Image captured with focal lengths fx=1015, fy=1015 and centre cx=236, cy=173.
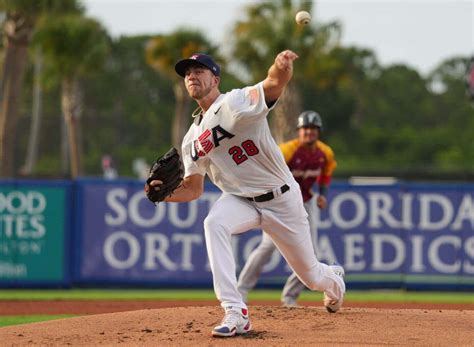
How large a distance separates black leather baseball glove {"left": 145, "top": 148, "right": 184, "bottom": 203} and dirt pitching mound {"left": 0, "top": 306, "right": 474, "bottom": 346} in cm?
94

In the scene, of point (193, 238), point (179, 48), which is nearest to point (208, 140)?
point (193, 238)

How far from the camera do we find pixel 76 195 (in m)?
13.7

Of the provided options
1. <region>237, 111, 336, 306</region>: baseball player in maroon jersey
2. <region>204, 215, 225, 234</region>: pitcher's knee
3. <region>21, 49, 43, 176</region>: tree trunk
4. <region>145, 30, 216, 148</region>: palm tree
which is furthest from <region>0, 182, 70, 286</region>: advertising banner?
<region>145, 30, 216, 148</region>: palm tree

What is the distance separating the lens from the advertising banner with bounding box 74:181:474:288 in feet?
44.4

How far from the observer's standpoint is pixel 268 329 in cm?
687

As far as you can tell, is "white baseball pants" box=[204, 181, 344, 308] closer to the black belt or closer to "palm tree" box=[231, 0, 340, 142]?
the black belt

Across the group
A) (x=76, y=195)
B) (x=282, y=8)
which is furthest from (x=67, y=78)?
(x=76, y=195)

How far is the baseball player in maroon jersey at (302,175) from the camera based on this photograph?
9.70 meters

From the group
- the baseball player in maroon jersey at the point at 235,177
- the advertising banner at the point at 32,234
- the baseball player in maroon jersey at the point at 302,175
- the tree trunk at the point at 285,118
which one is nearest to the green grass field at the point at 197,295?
the advertising banner at the point at 32,234

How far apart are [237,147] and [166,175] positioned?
1.76ft

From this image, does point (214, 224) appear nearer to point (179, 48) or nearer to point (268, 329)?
point (268, 329)

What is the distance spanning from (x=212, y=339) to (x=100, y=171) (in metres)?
29.2

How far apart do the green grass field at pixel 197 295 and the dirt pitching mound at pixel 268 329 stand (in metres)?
4.61

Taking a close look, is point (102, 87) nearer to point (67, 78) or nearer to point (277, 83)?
point (67, 78)
